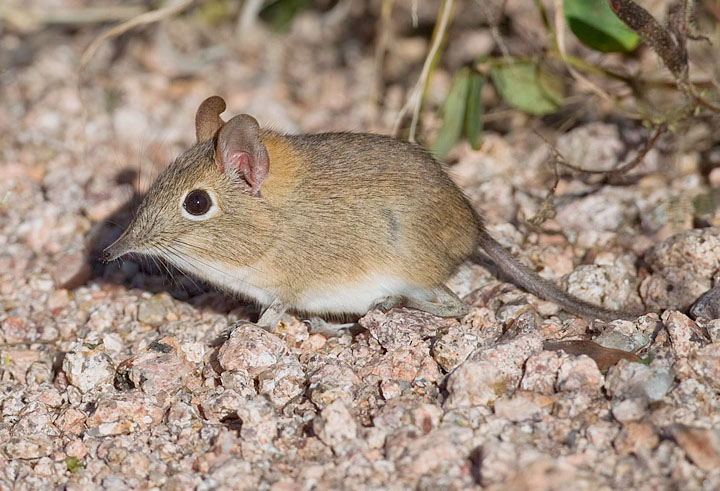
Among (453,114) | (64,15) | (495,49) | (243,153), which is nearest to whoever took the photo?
(243,153)

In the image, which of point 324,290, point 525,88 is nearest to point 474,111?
point 525,88

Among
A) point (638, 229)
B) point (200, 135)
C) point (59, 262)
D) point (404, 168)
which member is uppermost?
point (200, 135)

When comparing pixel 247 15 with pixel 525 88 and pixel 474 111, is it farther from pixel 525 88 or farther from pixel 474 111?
pixel 525 88

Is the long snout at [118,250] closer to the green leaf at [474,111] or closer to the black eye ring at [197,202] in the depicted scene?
the black eye ring at [197,202]

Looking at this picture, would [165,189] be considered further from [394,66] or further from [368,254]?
[394,66]

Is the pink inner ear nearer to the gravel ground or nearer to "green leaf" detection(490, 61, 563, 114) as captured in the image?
the gravel ground

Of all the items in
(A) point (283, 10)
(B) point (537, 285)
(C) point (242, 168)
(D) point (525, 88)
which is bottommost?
(B) point (537, 285)

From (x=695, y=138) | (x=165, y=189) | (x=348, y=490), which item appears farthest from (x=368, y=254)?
(x=695, y=138)
